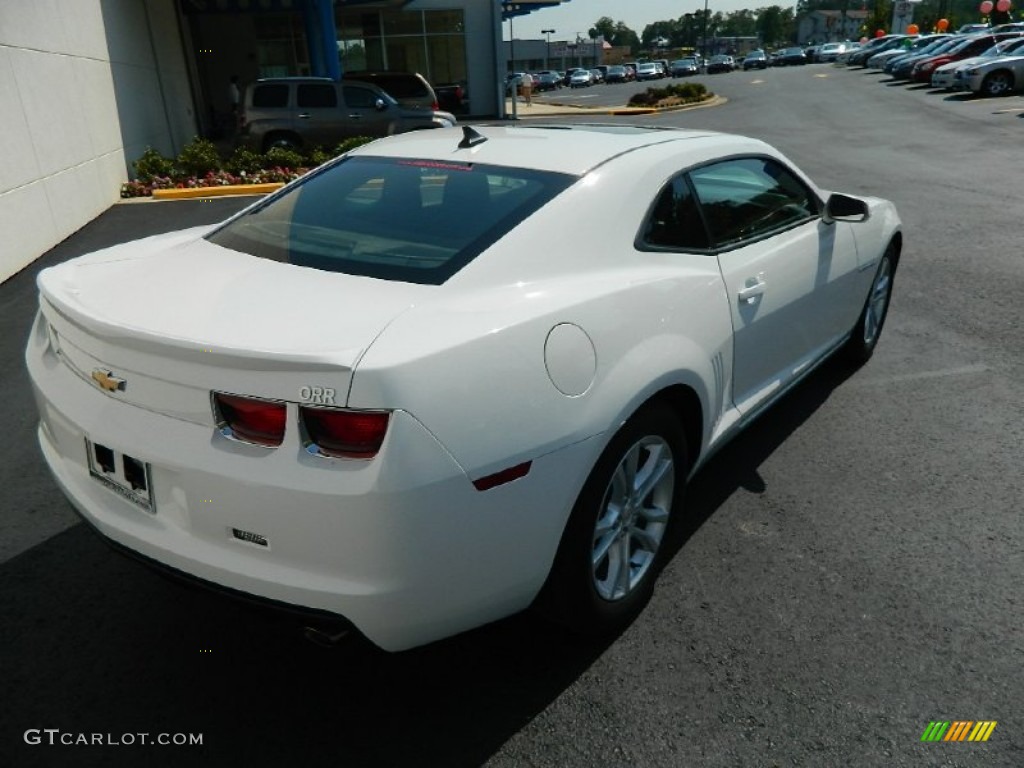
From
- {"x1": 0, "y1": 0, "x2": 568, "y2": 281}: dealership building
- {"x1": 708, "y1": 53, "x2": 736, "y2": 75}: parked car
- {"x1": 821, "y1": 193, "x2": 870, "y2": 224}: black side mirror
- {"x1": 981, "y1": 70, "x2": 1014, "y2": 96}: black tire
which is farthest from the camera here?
{"x1": 708, "y1": 53, "x2": 736, "y2": 75}: parked car

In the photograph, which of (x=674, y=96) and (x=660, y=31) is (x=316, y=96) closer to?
(x=674, y=96)

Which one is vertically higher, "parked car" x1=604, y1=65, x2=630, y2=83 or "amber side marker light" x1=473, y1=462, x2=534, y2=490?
"amber side marker light" x1=473, y1=462, x2=534, y2=490

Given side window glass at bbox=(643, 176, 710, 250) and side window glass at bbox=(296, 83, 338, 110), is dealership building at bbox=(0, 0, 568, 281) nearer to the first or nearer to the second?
side window glass at bbox=(296, 83, 338, 110)

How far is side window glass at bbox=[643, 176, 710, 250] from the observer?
9.75 feet

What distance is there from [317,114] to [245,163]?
11.2 feet

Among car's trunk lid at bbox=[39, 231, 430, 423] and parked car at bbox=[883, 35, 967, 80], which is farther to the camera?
parked car at bbox=[883, 35, 967, 80]

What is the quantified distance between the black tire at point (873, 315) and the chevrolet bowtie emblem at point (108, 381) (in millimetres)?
4105

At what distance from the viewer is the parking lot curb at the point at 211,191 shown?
39.7 ft

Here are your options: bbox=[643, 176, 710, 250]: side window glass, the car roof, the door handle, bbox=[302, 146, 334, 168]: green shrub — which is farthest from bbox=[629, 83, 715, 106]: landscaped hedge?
bbox=[643, 176, 710, 250]: side window glass

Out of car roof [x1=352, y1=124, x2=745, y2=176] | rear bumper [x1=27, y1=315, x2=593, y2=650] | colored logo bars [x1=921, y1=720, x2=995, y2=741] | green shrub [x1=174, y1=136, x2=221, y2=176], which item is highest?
car roof [x1=352, y1=124, x2=745, y2=176]

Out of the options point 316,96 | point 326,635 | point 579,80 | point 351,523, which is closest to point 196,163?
point 316,96

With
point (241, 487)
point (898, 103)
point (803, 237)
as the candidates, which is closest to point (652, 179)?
point (803, 237)

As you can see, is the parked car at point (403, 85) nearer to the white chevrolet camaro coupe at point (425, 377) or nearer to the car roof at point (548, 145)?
the car roof at point (548, 145)

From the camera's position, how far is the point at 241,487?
2029mm
